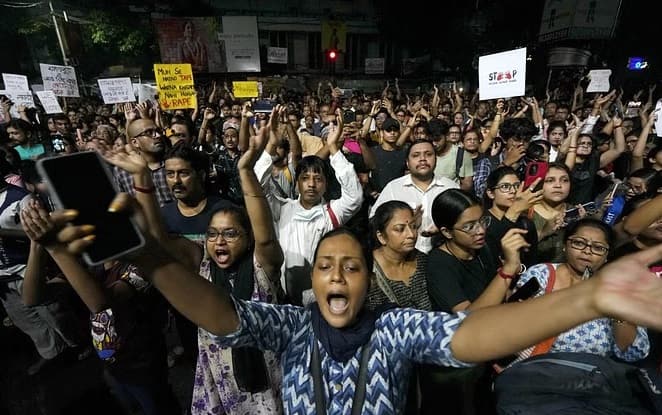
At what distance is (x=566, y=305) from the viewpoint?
2.98 feet

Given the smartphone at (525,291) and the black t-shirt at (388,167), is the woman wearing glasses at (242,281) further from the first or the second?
the black t-shirt at (388,167)

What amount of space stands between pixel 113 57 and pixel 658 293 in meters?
30.3

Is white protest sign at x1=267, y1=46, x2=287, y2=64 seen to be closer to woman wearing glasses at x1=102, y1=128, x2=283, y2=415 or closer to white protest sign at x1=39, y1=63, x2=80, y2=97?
white protest sign at x1=39, y1=63, x2=80, y2=97

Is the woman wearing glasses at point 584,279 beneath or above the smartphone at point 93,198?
beneath

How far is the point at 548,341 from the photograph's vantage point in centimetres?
192

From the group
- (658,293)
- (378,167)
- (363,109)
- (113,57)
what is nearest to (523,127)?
(378,167)

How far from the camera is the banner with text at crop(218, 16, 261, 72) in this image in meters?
21.9

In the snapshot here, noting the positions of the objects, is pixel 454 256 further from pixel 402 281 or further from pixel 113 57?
pixel 113 57

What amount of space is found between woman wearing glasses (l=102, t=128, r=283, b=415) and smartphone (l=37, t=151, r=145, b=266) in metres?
0.94

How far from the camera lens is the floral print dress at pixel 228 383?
1.92 m

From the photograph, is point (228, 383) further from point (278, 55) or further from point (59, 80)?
point (278, 55)

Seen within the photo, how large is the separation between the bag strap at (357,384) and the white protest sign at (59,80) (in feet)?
28.1

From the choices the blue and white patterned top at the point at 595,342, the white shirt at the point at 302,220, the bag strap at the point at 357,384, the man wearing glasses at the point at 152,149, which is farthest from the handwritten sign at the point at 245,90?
the bag strap at the point at 357,384

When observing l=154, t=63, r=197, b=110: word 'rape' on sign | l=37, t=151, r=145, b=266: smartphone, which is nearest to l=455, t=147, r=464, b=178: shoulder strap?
l=37, t=151, r=145, b=266: smartphone
